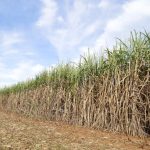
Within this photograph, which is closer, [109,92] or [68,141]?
[68,141]

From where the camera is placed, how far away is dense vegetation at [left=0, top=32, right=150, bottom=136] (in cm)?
1004

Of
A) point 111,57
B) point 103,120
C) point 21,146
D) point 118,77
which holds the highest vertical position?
point 111,57

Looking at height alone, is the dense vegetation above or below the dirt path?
above

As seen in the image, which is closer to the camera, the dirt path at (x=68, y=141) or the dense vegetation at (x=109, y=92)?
the dirt path at (x=68, y=141)

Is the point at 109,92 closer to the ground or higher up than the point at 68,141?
higher up

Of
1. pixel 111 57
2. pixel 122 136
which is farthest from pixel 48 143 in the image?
pixel 111 57

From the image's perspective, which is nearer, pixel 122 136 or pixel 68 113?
pixel 122 136

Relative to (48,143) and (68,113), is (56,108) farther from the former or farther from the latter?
(48,143)

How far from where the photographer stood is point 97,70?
486 inches

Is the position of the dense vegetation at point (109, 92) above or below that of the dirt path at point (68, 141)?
above

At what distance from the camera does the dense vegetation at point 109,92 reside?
32.9ft

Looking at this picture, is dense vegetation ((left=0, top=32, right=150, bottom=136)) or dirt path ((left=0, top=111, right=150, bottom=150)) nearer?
dirt path ((left=0, top=111, right=150, bottom=150))

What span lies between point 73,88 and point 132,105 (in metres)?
4.31

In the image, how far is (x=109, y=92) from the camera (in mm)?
11023
